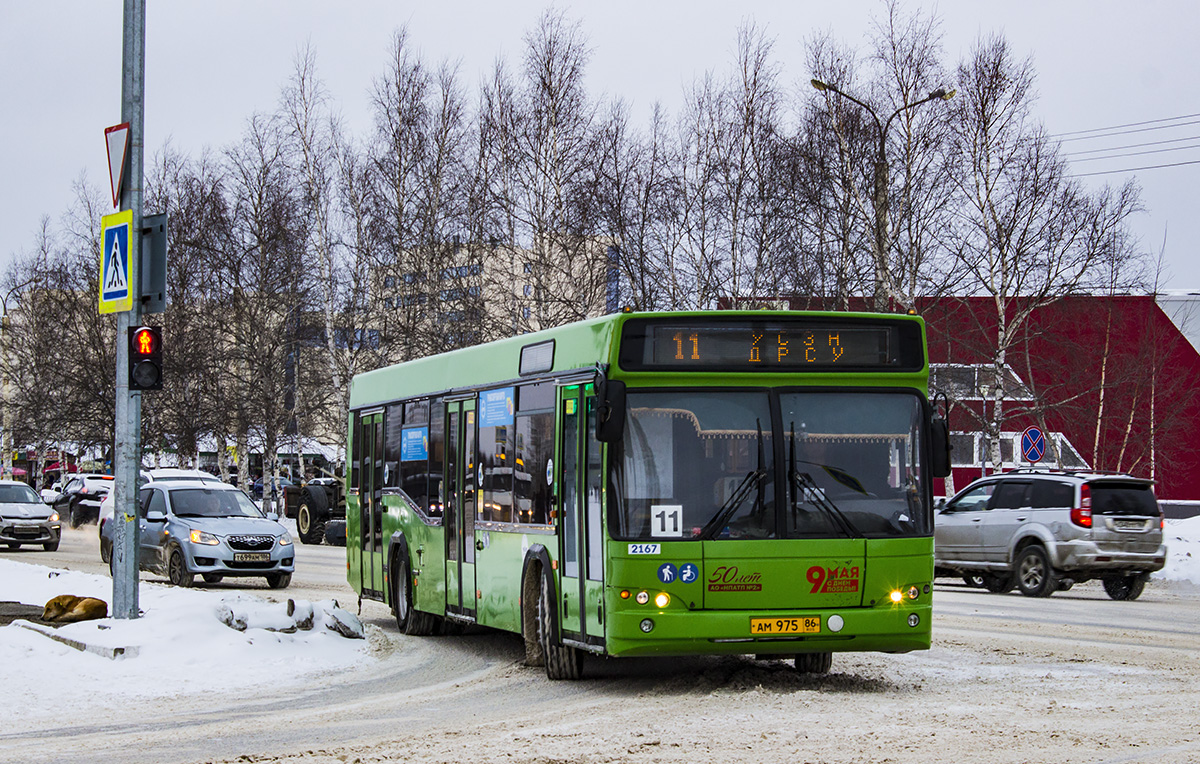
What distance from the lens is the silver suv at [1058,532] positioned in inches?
855

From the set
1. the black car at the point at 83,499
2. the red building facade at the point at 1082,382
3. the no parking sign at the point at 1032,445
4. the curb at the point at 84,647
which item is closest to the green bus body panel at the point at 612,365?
the curb at the point at 84,647

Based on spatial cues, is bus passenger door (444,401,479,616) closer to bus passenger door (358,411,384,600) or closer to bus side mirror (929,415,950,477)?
bus passenger door (358,411,384,600)

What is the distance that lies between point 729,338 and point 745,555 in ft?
5.22

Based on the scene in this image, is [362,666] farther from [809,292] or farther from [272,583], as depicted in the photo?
[809,292]

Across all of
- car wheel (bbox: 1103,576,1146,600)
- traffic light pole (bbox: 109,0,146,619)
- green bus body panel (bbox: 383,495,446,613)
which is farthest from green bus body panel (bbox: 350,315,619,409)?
car wheel (bbox: 1103,576,1146,600)

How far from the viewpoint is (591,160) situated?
4038 centimetres

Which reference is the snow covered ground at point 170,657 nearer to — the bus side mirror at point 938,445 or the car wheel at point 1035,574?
the bus side mirror at point 938,445

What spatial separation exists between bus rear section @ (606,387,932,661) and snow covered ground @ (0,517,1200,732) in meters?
3.57

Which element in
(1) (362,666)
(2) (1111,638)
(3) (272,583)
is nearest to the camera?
(1) (362,666)

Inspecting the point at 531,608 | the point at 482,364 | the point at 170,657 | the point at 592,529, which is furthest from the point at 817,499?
the point at 170,657

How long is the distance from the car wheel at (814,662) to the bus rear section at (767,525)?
1100mm

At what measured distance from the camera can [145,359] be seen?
14133mm

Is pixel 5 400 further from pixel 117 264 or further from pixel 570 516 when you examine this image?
pixel 570 516

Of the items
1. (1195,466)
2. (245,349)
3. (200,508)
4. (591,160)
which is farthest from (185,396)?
(1195,466)
